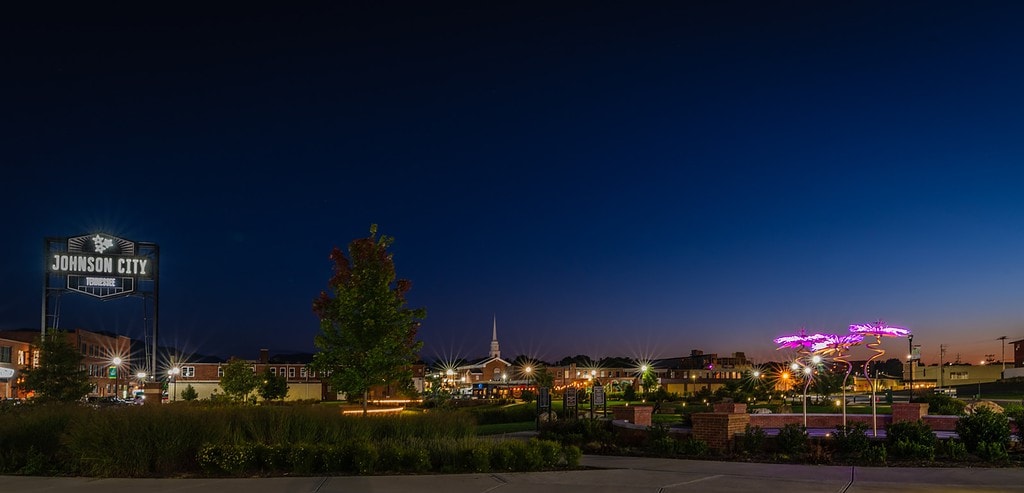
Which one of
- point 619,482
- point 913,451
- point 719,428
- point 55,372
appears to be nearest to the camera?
point 619,482

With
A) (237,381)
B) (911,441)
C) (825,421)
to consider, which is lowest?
(237,381)

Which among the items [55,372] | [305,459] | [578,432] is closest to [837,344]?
[578,432]

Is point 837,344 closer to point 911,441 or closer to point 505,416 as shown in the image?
point 911,441

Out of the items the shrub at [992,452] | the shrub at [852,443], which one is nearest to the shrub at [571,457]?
the shrub at [852,443]

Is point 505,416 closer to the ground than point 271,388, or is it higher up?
higher up

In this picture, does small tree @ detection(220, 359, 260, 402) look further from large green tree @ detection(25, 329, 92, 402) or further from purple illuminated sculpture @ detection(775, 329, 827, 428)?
purple illuminated sculpture @ detection(775, 329, 827, 428)

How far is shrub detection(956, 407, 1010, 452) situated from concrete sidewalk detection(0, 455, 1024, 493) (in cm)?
161

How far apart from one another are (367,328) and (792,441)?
15.9 m

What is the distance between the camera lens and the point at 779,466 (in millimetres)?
16766

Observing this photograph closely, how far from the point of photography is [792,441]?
59.6 ft

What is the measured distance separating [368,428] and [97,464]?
202 inches

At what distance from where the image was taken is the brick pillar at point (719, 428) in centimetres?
1875

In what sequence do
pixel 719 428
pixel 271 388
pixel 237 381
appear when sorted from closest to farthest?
pixel 719 428
pixel 237 381
pixel 271 388

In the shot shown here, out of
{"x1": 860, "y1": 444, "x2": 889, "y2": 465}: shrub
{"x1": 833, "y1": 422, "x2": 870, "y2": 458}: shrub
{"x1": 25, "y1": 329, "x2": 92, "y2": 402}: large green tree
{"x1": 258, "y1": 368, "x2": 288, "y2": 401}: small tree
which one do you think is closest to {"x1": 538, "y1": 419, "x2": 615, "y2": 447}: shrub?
{"x1": 833, "y1": 422, "x2": 870, "y2": 458}: shrub
